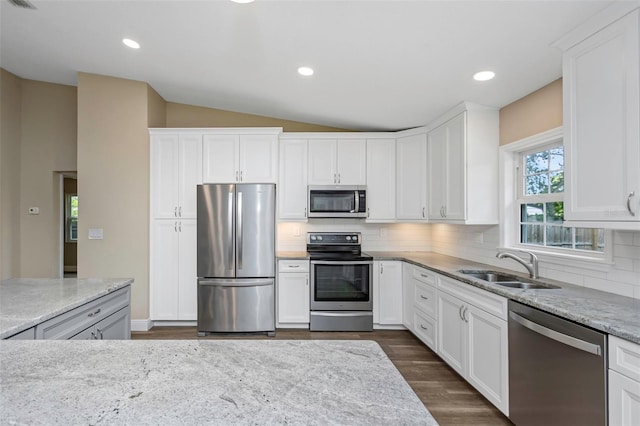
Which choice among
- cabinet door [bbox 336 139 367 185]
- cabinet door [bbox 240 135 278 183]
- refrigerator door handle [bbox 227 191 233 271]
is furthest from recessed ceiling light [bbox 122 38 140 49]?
cabinet door [bbox 336 139 367 185]

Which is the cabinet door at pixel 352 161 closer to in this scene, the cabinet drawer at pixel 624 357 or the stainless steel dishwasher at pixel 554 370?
the stainless steel dishwasher at pixel 554 370

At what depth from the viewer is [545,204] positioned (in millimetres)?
2586

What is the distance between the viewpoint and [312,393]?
79 centimetres

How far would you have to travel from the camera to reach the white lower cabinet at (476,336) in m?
2.03

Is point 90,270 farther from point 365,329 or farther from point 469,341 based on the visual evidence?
point 469,341

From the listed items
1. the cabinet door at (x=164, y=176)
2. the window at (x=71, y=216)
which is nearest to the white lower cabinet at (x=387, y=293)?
the cabinet door at (x=164, y=176)

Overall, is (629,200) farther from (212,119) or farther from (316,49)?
(212,119)

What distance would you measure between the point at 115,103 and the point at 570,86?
4296mm

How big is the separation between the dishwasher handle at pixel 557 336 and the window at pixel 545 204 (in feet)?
2.72

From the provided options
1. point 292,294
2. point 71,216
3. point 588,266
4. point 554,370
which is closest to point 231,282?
point 292,294

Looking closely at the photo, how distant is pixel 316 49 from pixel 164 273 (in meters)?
2.94

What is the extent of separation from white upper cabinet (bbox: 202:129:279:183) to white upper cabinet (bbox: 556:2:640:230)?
278 cm

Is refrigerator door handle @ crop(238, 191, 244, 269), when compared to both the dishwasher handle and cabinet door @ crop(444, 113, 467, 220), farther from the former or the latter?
the dishwasher handle

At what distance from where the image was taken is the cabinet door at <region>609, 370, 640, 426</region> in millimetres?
1228
